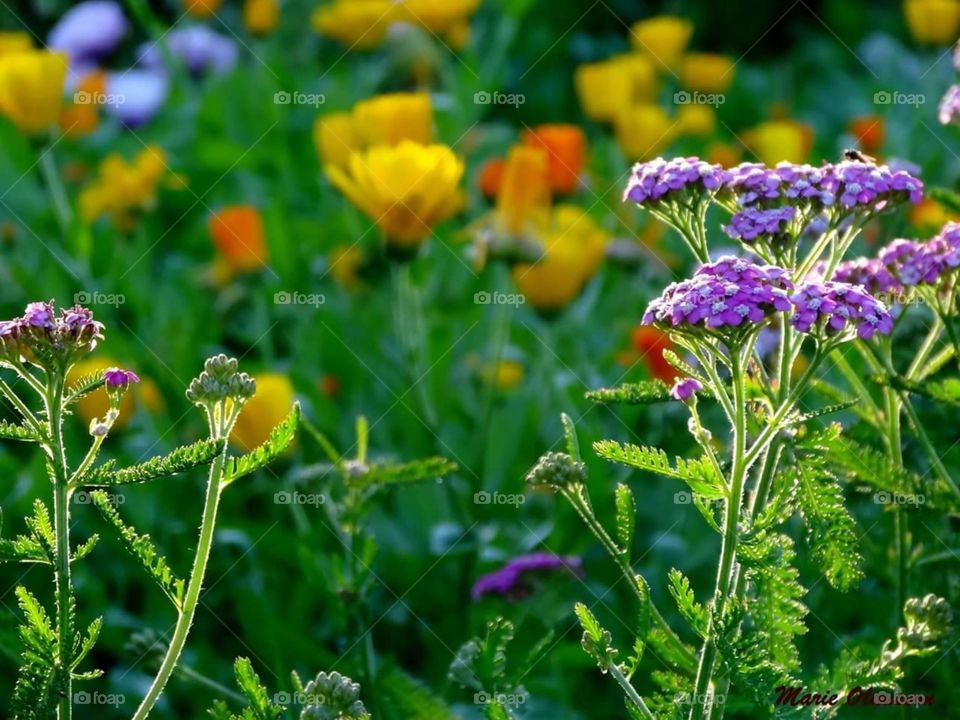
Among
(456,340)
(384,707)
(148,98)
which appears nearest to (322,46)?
(148,98)

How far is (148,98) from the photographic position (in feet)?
15.6

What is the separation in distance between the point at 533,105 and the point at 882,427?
3470 mm

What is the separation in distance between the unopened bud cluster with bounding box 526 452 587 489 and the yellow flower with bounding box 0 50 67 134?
6.50 feet

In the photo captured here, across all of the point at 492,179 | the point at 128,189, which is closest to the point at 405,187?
the point at 492,179

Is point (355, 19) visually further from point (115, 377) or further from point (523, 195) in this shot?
point (115, 377)

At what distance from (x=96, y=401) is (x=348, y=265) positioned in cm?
A: 75

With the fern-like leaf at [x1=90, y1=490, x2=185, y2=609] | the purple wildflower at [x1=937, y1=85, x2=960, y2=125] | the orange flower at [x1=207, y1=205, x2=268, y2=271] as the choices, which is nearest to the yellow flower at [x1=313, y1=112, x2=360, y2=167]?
the orange flower at [x1=207, y1=205, x2=268, y2=271]

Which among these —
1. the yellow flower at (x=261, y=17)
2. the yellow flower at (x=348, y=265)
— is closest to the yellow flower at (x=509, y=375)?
the yellow flower at (x=348, y=265)

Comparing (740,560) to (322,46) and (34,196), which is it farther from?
(322,46)

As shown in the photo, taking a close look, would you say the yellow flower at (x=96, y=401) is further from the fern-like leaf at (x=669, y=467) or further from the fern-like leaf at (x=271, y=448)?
the fern-like leaf at (x=669, y=467)

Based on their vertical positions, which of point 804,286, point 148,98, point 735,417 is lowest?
point 735,417

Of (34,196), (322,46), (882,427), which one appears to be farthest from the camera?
(322,46)

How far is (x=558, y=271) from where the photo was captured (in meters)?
2.67

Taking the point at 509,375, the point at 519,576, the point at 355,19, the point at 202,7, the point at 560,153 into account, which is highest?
the point at 202,7
